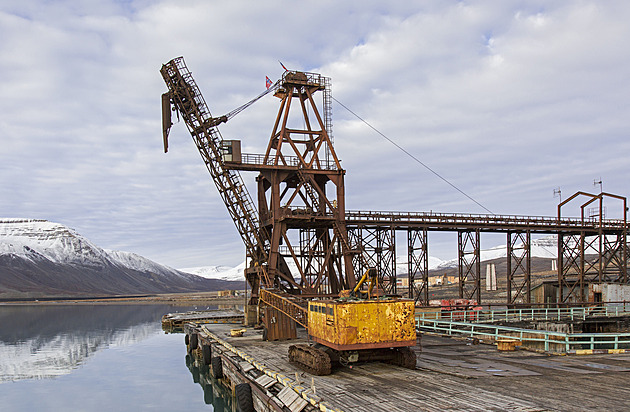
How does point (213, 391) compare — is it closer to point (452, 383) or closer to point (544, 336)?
point (544, 336)

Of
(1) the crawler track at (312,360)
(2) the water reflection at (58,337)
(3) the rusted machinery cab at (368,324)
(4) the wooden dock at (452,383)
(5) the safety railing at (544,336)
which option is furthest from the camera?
(2) the water reflection at (58,337)

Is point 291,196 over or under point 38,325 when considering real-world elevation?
over

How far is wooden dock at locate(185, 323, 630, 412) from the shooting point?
46.1 ft

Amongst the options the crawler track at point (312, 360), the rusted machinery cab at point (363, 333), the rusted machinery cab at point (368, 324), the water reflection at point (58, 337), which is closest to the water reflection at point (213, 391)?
the crawler track at point (312, 360)

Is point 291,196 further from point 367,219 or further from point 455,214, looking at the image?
point 455,214

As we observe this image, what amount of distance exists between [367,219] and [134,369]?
23123 millimetres

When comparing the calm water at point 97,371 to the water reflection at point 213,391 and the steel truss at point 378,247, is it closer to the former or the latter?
the water reflection at point 213,391

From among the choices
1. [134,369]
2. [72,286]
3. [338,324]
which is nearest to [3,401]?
[134,369]

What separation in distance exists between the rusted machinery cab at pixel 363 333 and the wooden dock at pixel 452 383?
0.52 m

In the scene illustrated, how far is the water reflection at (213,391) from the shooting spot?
97.5 feet

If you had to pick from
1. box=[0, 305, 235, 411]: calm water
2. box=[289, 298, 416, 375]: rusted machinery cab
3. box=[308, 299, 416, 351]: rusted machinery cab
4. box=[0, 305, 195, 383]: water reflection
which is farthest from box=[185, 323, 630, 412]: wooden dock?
box=[0, 305, 195, 383]: water reflection

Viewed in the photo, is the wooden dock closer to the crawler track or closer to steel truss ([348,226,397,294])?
the crawler track

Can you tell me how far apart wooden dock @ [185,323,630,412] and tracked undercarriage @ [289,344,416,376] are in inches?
12.9

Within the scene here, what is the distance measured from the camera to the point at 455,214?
50812 mm
